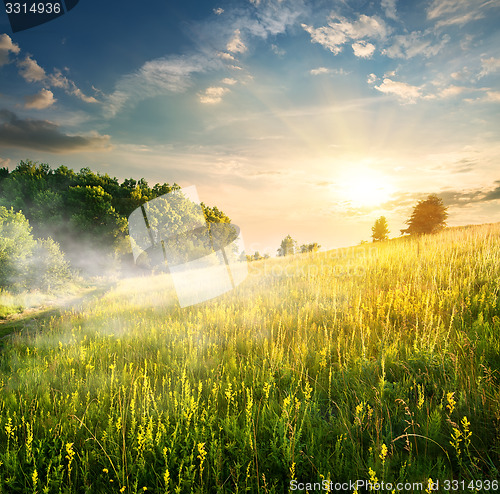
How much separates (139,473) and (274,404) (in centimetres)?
127

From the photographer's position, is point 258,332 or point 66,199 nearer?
point 258,332

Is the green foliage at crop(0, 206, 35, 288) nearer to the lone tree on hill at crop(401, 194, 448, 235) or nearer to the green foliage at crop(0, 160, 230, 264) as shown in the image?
the green foliage at crop(0, 160, 230, 264)

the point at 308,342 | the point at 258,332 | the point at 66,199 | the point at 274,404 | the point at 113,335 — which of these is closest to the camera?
the point at 274,404

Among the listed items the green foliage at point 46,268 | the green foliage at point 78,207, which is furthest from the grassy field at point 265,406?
the green foliage at point 78,207

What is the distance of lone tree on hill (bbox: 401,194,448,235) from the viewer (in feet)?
65.7

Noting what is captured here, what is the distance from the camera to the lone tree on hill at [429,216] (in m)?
20.0

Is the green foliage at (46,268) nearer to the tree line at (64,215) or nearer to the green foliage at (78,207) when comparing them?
the tree line at (64,215)

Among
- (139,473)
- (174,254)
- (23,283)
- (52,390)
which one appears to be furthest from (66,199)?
(139,473)

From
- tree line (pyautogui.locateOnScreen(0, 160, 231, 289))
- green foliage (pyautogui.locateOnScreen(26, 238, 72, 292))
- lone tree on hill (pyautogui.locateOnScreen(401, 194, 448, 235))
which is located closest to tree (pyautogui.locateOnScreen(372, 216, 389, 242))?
lone tree on hill (pyautogui.locateOnScreen(401, 194, 448, 235))

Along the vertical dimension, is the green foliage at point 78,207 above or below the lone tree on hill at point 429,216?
above

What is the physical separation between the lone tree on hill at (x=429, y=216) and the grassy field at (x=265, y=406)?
17150 mm

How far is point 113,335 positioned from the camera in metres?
5.54

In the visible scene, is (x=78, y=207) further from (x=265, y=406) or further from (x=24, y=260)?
(x=265, y=406)

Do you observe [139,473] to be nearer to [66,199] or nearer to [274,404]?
[274,404]
